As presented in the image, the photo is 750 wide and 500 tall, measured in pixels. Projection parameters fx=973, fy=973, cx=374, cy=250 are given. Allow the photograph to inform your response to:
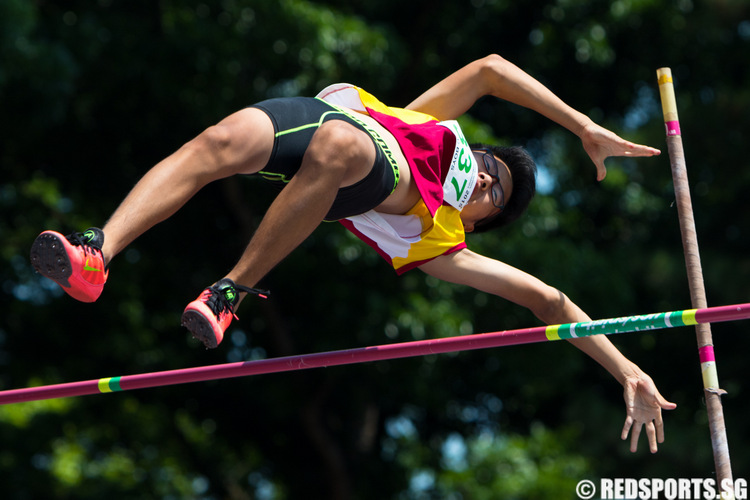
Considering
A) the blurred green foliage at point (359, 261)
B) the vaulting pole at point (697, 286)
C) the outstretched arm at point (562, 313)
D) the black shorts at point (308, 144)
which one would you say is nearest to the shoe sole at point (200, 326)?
the black shorts at point (308, 144)

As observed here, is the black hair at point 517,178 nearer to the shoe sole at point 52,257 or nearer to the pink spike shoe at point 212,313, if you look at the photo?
the pink spike shoe at point 212,313

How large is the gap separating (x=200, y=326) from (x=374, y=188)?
0.69 meters

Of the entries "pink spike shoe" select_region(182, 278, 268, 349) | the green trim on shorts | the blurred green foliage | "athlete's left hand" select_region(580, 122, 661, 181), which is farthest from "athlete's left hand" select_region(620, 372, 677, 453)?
the blurred green foliage

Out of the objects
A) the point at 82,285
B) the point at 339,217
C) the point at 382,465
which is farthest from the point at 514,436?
the point at 82,285

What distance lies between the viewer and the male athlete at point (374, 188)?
2662 millimetres

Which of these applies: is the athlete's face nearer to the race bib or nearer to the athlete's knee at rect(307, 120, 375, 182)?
the race bib

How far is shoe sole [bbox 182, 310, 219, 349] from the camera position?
258 centimetres

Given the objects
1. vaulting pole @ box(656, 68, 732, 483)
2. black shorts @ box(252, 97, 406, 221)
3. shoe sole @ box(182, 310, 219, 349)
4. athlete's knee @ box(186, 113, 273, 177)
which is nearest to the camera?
shoe sole @ box(182, 310, 219, 349)

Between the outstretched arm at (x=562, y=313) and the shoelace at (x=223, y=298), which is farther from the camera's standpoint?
the outstretched arm at (x=562, y=313)

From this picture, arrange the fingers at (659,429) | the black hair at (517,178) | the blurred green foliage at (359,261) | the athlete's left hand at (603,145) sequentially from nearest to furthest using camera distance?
the athlete's left hand at (603,145) < the fingers at (659,429) < the black hair at (517,178) < the blurred green foliage at (359,261)

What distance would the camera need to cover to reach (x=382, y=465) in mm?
9508

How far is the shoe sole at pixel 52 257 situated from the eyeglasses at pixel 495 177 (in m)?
1.50

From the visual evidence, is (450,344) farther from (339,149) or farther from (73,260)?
(73,260)

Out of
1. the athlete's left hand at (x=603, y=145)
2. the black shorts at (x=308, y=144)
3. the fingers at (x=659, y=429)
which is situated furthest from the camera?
the fingers at (x=659, y=429)
